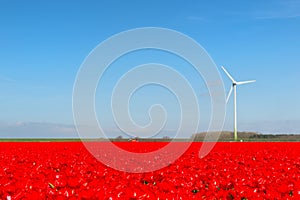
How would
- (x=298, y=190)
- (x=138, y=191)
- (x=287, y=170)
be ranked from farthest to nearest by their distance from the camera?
(x=287, y=170) < (x=298, y=190) < (x=138, y=191)

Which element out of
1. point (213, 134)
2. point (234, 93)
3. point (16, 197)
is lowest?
point (16, 197)

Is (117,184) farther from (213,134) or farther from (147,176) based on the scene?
(213,134)

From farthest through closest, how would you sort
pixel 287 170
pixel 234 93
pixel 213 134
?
1. pixel 213 134
2. pixel 234 93
3. pixel 287 170

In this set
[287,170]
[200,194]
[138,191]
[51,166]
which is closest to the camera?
[138,191]

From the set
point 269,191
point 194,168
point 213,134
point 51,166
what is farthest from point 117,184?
point 213,134

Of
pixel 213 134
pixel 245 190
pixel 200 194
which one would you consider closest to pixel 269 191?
pixel 245 190

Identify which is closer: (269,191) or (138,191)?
(138,191)

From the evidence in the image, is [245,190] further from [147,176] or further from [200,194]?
[147,176]

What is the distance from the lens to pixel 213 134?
5300 cm

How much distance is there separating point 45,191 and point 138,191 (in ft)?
3.71

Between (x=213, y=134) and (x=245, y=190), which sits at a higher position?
(x=213, y=134)

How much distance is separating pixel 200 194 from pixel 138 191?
40.3 inches

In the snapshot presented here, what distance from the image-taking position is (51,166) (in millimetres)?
12414

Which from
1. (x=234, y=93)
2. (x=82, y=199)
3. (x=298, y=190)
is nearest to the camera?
(x=82, y=199)
